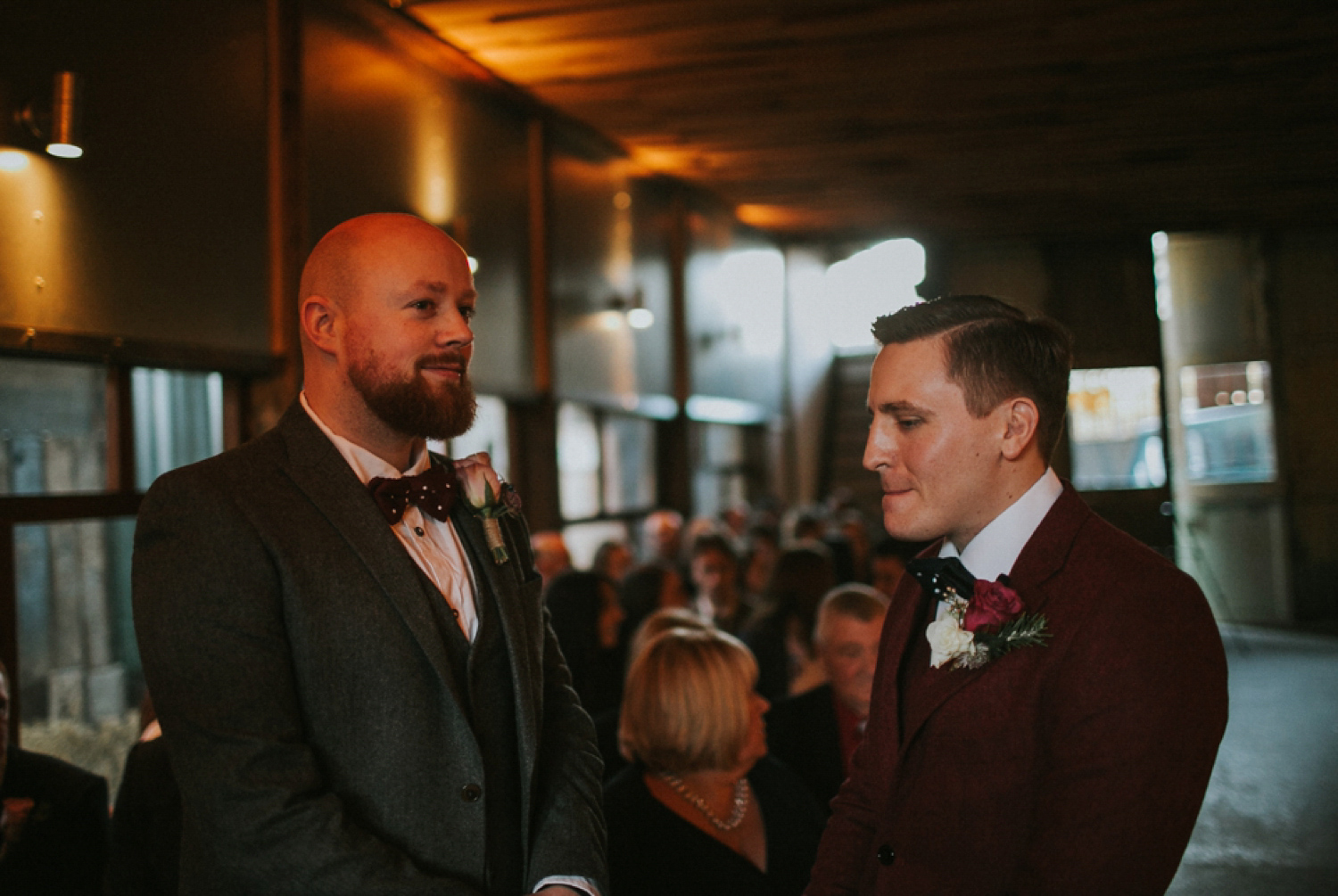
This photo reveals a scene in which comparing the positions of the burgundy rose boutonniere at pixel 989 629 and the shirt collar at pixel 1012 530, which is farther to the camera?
the shirt collar at pixel 1012 530

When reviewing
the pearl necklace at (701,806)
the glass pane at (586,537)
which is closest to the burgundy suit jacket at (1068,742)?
the pearl necklace at (701,806)

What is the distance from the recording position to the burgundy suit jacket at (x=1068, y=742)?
1378mm

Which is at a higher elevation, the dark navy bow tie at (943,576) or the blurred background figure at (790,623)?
the dark navy bow tie at (943,576)

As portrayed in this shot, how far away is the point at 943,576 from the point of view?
5.42 ft

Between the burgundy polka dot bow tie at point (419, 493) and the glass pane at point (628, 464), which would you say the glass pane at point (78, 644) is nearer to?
the burgundy polka dot bow tie at point (419, 493)

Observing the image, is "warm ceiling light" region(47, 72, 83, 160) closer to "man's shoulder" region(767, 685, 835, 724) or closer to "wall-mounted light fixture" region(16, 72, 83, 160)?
"wall-mounted light fixture" region(16, 72, 83, 160)

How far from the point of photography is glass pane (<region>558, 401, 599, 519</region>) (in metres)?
8.02

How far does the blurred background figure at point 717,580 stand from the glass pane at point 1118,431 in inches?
259

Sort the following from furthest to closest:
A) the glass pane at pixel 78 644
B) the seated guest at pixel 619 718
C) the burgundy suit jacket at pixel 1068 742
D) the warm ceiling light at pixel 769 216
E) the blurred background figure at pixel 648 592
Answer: the warm ceiling light at pixel 769 216
the blurred background figure at pixel 648 592
the glass pane at pixel 78 644
the seated guest at pixel 619 718
the burgundy suit jacket at pixel 1068 742

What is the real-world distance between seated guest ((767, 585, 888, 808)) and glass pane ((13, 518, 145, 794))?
2168 millimetres

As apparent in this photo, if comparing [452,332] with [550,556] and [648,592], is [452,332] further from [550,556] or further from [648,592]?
[550,556]

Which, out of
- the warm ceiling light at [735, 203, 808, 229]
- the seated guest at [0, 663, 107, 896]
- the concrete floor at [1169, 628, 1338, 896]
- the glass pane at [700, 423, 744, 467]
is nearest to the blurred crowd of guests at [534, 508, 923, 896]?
the seated guest at [0, 663, 107, 896]

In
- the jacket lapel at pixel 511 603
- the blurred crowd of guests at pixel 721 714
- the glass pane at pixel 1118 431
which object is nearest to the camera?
the jacket lapel at pixel 511 603

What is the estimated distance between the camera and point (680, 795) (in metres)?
2.64
